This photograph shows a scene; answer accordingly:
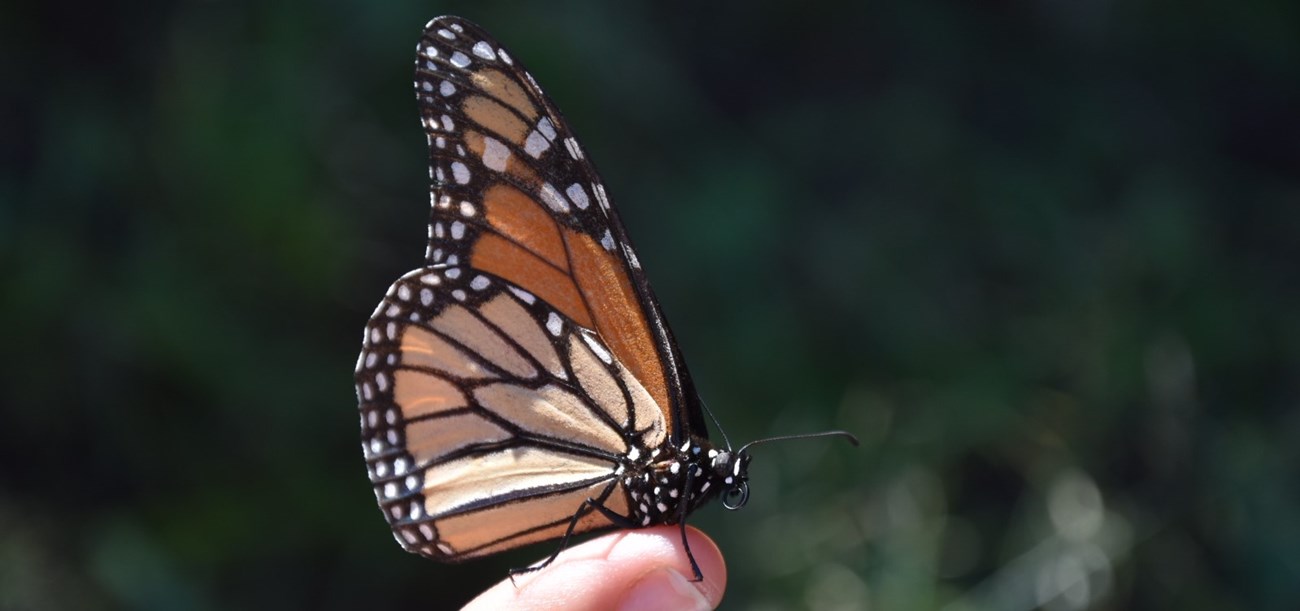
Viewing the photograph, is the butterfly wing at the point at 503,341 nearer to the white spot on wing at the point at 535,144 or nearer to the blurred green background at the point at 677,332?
the white spot on wing at the point at 535,144

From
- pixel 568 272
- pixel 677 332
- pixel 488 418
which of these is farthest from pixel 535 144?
pixel 677 332

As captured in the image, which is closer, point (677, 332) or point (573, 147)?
point (573, 147)

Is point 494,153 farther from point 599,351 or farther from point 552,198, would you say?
point 599,351

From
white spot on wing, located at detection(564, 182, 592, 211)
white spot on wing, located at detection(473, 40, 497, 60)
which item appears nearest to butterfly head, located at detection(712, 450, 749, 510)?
white spot on wing, located at detection(564, 182, 592, 211)

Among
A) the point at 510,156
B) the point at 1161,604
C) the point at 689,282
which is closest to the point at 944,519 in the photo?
the point at 1161,604

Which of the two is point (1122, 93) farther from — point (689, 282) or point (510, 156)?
point (510, 156)

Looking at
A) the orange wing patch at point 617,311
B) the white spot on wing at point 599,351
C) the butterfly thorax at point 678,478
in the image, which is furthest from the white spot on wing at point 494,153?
the butterfly thorax at point 678,478
